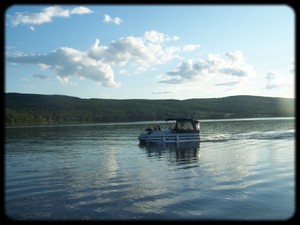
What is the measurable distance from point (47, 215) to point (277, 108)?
586 ft

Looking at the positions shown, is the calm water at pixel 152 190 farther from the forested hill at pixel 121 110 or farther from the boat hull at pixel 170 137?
the forested hill at pixel 121 110

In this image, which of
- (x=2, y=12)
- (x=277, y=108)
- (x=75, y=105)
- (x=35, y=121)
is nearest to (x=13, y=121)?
(x=35, y=121)

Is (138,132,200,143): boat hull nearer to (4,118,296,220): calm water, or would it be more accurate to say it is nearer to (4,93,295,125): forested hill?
(4,118,296,220): calm water

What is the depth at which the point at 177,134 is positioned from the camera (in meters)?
43.7

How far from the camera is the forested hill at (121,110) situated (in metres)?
152

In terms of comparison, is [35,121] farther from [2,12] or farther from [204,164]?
[2,12]

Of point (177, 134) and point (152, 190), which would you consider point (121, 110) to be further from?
point (152, 190)

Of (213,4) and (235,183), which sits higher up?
(213,4)

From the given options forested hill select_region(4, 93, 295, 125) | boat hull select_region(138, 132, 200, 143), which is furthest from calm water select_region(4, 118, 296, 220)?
forested hill select_region(4, 93, 295, 125)

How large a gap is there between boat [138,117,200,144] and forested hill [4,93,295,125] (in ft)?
349

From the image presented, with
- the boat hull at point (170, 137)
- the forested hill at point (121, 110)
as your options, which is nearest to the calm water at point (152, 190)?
the boat hull at point (170, 137)

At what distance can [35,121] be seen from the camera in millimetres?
140250

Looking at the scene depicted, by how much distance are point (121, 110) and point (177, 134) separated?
462 ft

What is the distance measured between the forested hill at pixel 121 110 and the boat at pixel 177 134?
106416 millimetres
